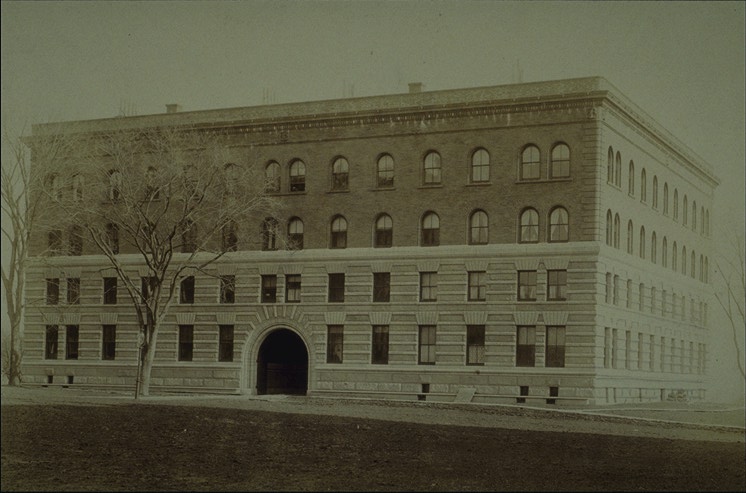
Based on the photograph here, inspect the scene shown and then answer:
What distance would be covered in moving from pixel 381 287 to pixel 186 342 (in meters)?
9.99

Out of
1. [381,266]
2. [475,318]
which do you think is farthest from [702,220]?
[381,266]

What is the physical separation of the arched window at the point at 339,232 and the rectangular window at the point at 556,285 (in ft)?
31.4

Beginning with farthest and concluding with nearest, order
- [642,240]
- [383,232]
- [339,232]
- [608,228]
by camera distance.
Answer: [642,240], [339,232], [383,232], [608,228]

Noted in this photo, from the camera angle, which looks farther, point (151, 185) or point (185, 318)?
point (185, 318)

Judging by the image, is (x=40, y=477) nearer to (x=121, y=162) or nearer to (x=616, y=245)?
(x=121, y=162)

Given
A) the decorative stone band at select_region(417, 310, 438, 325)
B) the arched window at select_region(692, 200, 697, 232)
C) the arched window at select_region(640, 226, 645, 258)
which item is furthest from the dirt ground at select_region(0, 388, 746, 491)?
the arched window at select_region(692, 200, 697, 232)

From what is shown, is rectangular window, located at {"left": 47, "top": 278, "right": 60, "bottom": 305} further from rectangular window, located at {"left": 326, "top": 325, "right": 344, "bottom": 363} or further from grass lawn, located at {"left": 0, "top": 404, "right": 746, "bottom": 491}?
grass lawn, located at {"left": 0, "top": 404, "right": 746, "bottom": 491}

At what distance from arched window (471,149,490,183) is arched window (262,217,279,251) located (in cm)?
959

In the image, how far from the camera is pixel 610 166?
47094mm

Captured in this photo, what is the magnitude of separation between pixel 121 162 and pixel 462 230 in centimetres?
1445

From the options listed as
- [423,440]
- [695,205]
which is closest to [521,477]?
[423,440]

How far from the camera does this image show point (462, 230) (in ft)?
156

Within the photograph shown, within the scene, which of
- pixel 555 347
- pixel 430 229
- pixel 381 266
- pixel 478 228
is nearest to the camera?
pixel 555 347

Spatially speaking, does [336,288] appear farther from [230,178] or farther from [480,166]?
[480,166]
